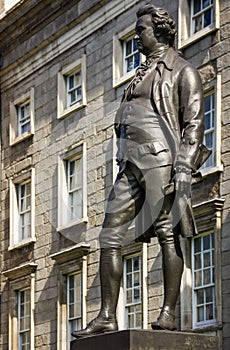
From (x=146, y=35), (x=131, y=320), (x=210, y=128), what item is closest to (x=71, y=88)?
(x=131, y=320)

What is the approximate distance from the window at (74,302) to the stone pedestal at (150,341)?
59.9ft

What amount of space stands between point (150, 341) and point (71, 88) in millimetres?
21107

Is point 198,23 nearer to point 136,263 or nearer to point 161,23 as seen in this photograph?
point 136,263

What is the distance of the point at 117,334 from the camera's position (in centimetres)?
965

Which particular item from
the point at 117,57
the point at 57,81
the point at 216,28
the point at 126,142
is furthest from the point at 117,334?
the point at 57,81

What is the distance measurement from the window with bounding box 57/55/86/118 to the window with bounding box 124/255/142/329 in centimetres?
504

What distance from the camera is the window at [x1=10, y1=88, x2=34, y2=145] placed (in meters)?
32.4

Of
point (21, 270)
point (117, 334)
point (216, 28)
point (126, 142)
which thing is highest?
point (216, 28)

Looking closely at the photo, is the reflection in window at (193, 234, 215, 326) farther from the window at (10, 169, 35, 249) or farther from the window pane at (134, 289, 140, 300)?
the window at (10, 169, 35, 249)

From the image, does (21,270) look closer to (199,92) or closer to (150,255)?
(150,255)

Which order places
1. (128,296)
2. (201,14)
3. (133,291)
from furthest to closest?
(128,296)
(133,291)
(201,14)

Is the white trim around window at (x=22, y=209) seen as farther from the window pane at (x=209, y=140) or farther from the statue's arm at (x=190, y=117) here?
the statue's arm at (x=190, y=117)

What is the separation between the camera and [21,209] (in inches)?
1282

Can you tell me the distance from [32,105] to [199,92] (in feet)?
72.3
